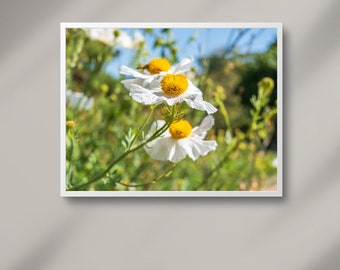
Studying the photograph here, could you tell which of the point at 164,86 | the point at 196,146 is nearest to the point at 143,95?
the point at 164,86

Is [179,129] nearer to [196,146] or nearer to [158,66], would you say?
[196,146]

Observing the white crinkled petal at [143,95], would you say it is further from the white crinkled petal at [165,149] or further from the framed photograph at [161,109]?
the white crinkled petal at [165,149]
